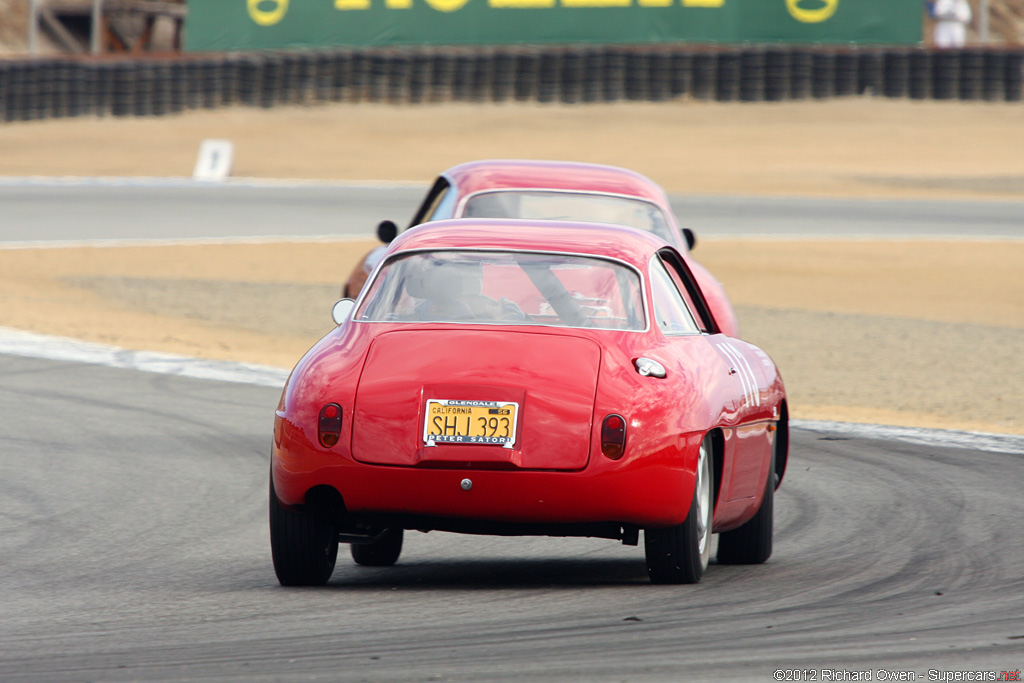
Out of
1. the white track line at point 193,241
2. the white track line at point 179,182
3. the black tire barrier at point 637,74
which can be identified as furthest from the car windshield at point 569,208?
the black tire barrier at point 637,74

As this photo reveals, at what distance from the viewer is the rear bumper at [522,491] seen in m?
5.16

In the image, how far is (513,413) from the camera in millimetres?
5184

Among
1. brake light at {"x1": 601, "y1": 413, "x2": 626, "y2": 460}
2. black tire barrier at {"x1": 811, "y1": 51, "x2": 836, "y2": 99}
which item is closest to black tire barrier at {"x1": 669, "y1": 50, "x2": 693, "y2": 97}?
black tire barrier at {"x1": 811, "y1": 51, "x2": 836, "y2": 99}

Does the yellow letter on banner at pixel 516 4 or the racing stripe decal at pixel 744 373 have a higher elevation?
the racing stripe decal at pixel 744 373

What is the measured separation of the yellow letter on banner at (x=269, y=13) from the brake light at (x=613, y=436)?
3845 cm

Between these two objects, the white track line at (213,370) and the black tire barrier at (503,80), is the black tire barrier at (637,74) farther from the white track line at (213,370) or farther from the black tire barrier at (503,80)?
the white track line at (213,370)

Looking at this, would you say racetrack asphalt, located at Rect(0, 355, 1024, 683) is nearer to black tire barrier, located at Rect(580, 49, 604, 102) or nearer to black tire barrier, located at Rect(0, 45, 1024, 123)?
black tire barrier, located at Rect(0, 45, 1024, 123)

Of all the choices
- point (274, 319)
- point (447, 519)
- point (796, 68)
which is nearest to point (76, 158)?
point (796, 68)

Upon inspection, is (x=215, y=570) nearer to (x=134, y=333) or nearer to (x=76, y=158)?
(x=134, y=333)

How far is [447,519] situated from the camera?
5.25 metres

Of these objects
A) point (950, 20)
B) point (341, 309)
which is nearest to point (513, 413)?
point (341, 309)

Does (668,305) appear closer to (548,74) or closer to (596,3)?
(548,74)

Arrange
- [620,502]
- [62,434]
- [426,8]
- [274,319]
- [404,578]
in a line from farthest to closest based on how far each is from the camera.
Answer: [426,8]
[274,319]
[62,434]
[404,578]
[620,502]

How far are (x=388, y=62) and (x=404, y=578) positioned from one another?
36197 mm
